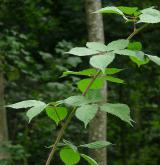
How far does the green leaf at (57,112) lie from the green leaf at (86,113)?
129mm

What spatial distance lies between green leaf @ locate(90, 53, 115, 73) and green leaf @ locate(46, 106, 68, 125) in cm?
20

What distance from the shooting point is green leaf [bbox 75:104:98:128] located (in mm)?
1101

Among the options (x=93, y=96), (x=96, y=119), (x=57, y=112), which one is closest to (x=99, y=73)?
(x=93, y=96)

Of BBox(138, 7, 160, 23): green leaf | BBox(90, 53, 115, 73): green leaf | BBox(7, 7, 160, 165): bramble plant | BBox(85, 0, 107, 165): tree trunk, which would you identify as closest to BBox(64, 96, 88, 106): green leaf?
BBox(7, 7, 160, 165): bramble plant

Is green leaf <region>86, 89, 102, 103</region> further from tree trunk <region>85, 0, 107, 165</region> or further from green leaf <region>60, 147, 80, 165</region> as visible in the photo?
tree trunk <region>85, 0, 107, 165</region>

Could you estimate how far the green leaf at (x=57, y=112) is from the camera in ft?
4.14

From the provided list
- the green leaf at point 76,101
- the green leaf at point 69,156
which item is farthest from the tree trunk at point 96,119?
the green leaf at point 76,101

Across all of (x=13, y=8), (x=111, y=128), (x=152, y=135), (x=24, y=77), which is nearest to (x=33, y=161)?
(x=24, y=77)

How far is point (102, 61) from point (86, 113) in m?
0.12

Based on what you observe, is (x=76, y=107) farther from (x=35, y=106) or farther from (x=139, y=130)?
(x=139, y=130)

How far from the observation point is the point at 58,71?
19.6 ft

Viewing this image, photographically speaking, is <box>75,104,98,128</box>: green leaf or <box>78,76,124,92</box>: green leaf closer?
<box>75,104,98,128</box>: green leaf

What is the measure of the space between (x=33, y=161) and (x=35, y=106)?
586cm

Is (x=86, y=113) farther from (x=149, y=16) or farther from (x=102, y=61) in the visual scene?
(x=149, y=16)
